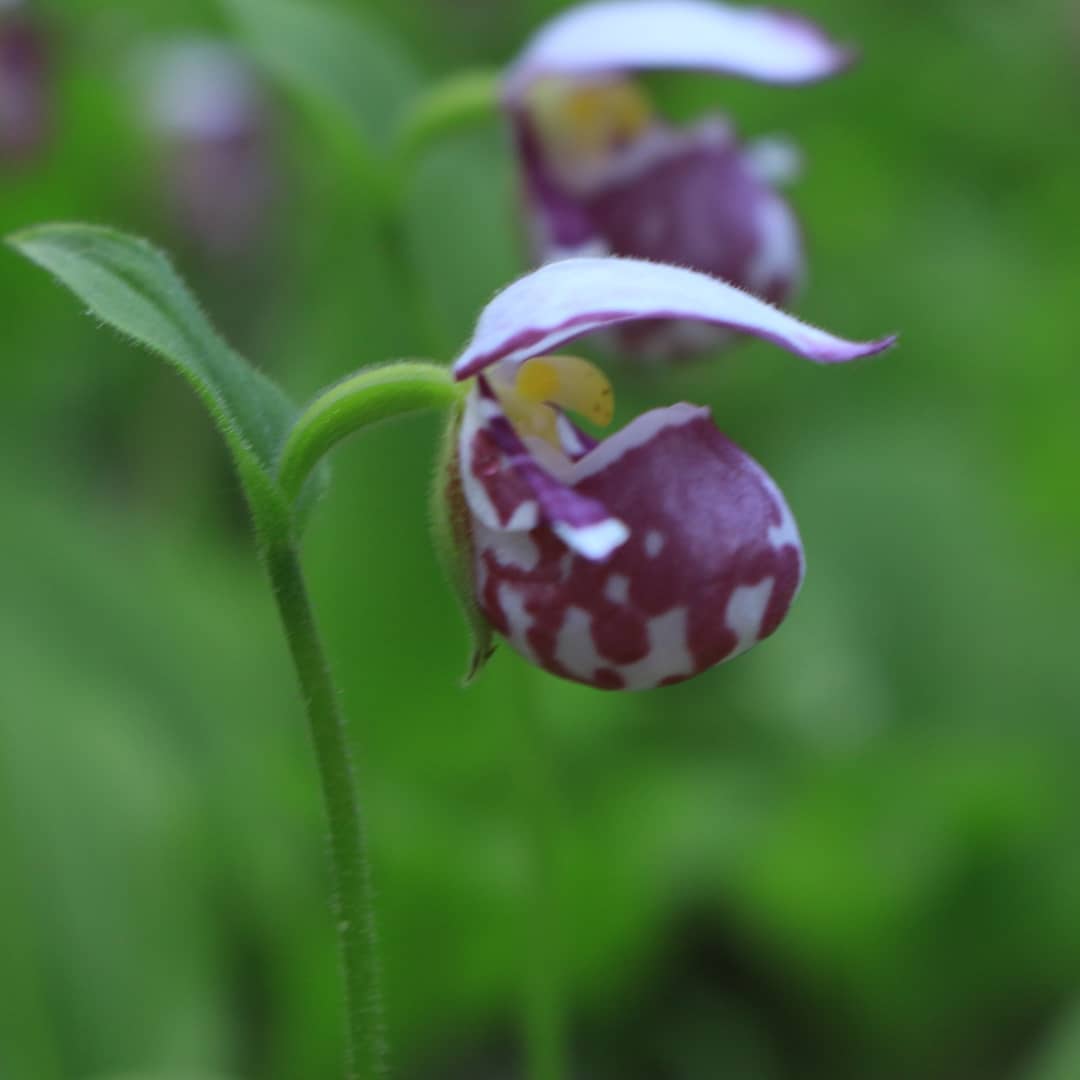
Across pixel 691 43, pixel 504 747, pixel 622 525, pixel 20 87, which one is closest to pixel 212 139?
pixel 20 87

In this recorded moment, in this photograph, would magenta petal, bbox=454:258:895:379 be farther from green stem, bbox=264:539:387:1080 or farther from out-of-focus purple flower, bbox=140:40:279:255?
→ out-of-focus purple flower, bbox=140:40:279:255

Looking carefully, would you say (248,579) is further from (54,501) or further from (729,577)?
(729,577)

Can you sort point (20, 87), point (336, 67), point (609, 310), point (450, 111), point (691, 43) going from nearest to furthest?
point (609, 310)
point (691, 43)
point (450, 111)
point (336, 67)
point (20, 87)

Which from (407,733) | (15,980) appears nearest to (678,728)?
(407,733)

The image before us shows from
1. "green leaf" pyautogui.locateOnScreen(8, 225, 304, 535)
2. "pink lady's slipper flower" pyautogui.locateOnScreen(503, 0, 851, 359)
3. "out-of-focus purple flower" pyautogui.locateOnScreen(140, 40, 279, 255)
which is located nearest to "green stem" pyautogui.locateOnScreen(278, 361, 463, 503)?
"green leaf" pyautogui.locateOnScreen(8, 225, 304, 535)

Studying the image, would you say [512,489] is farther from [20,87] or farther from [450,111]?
[20,87]

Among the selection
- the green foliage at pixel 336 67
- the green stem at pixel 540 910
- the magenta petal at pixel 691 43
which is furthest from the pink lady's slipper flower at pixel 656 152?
the green stem at pixel 540 910
